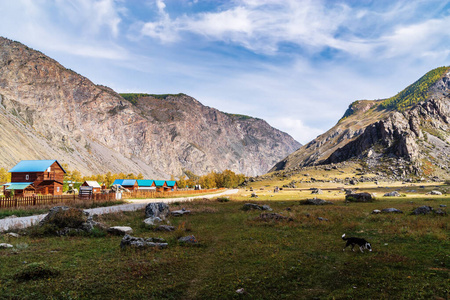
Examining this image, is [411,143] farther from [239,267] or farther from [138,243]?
[138,243]

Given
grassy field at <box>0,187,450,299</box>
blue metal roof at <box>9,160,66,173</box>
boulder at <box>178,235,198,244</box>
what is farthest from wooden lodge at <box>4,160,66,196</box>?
boulder at <box>178,235,198,244</box>

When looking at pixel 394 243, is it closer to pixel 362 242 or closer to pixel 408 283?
pixel 362 242

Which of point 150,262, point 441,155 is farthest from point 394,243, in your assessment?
point 441,155

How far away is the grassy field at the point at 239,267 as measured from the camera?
9.16 m

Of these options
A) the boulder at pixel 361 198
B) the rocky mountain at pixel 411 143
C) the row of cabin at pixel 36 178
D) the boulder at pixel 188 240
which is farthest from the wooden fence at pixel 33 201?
the rocky mountain at pixel 411 143

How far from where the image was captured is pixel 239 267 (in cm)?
1208

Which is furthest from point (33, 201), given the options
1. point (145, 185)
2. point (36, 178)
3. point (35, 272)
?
point (145, 185)

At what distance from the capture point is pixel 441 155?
144 metres

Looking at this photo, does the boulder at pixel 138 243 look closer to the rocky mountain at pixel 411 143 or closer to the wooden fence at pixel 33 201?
the wooden fence at pixel 33 201

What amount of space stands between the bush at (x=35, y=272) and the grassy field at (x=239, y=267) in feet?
0.62

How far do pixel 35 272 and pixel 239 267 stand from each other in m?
8.38

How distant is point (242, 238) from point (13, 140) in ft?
682

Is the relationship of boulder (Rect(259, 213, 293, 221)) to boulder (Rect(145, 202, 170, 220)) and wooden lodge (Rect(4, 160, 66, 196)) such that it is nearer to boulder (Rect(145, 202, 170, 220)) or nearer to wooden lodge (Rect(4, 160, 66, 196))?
boulder (Rect(145, 202, 170, 220))

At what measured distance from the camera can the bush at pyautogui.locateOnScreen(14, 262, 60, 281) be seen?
9.98m
